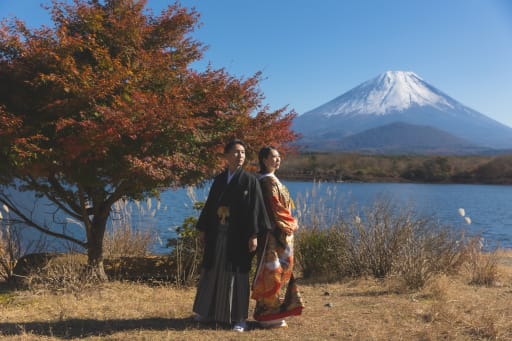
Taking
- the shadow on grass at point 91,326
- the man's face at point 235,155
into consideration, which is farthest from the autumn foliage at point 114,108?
the shadow on grass at point 91,326

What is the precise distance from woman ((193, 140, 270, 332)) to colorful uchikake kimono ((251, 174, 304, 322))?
138 millimetres

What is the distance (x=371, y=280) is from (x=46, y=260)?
470cm

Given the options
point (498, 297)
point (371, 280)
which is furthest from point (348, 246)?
point (498, 297)

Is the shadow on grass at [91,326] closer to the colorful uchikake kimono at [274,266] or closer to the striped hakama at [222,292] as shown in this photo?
the striped hakama at [222,292]

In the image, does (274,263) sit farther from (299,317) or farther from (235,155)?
(235,155)

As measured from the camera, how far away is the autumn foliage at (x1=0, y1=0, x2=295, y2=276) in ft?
17.1

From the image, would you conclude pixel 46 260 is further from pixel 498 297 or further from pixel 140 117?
pixel 498 297

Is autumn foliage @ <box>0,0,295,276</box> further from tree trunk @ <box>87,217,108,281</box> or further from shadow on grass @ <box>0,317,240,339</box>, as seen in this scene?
shadow on grass @ <box>0,317,240,339</box>

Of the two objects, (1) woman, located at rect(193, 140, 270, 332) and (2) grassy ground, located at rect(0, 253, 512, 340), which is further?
(1) woman, located at rect(193, 140, 270, 332)

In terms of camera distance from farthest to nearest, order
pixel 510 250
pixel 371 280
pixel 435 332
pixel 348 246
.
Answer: pixel 510 250 → pixel 348 246 → pixel 371 280 → pixel 435 332

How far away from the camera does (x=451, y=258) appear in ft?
25.1

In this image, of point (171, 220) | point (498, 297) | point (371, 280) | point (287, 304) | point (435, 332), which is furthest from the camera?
point (171, 220)

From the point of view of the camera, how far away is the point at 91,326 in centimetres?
487

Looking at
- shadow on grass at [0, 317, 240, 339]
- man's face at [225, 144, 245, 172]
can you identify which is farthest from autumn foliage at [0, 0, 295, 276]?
shadow on grass at [0, 317, 240, 339]
